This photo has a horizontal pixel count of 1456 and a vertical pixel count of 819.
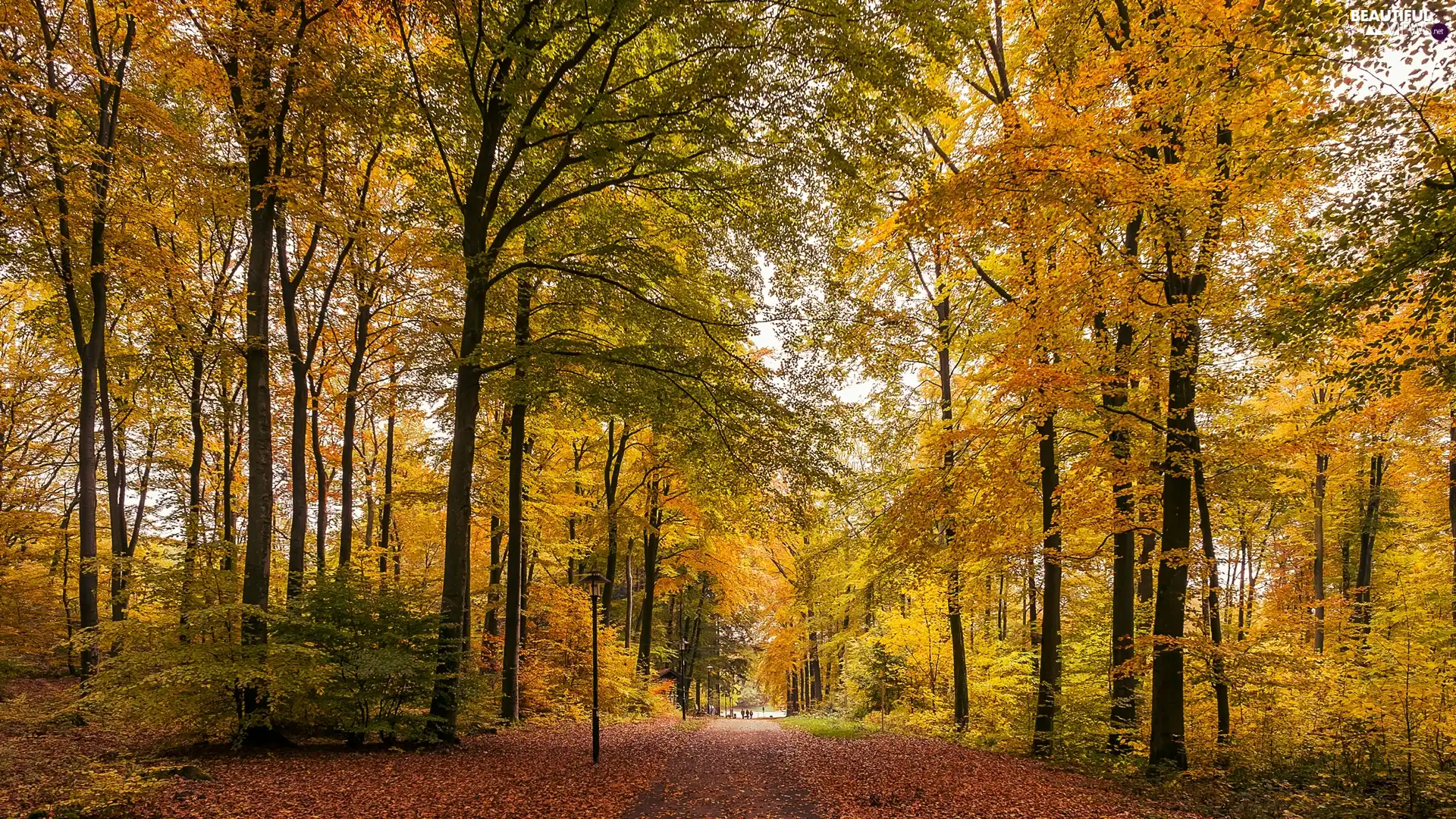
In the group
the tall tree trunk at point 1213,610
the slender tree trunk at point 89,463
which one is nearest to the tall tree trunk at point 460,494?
the slender tree trunk at point 89,463

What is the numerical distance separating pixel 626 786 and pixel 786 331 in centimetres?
691

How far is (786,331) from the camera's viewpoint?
387 inches

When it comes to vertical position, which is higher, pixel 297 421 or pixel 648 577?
pixel 297 421

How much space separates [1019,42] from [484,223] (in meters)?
10.9

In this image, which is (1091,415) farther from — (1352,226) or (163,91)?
(163,91)

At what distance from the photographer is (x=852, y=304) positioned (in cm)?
1059

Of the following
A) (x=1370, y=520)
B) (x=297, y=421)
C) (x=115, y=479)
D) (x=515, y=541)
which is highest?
(x=297, y=421)

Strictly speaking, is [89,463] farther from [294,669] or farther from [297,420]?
[294,669]

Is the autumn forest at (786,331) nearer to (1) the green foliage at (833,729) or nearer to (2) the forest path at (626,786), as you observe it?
(2) the forest path at (626,786)

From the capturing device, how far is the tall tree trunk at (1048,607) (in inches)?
427

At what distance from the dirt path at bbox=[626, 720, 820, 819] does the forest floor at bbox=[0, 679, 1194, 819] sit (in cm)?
3

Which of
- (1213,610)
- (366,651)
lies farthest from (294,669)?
(1213,610)

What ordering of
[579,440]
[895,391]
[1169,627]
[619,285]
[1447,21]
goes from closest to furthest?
[1447,21]
[1169,627]
[619,285]
[895,391]
[579,440]

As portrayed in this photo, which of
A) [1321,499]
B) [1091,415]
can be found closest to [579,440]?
[1091,415]
